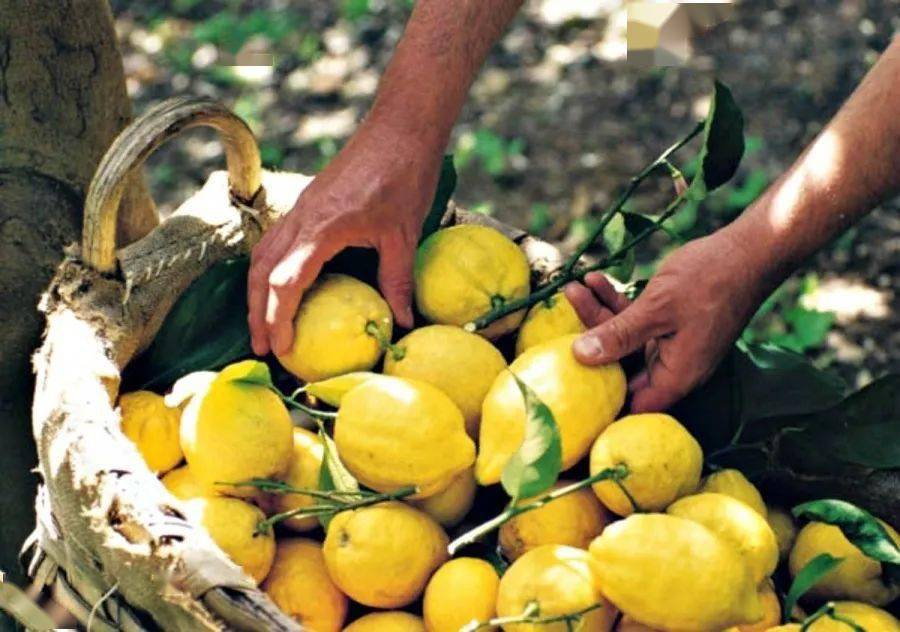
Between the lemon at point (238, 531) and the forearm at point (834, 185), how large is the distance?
666 mm

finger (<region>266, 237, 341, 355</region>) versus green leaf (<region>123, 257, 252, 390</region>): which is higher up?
finger (<region>266, 237, 341, 355</region>)

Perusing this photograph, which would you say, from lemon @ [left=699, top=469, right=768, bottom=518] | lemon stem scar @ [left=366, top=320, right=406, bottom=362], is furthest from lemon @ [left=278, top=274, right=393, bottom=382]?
lemon @ [left=699, top=469, right=768, bottom=518]

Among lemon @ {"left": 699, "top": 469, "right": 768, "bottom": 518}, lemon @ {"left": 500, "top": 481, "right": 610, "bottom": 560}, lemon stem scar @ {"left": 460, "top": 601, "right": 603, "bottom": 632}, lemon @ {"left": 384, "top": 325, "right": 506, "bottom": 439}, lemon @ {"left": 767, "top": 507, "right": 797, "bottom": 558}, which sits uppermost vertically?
lemon @ {"left": 384, "top": 325, "right": 506, "bottom": 439}

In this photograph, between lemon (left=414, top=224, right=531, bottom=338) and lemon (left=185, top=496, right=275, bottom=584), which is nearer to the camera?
lemon (left=185, top=496, right=275, bottom=584)

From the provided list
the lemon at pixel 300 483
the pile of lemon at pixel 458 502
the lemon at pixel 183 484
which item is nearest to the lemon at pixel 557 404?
the pile of lemon at pixel 458 502

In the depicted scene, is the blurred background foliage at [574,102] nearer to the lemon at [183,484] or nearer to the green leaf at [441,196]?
the green leaf at [441,196]

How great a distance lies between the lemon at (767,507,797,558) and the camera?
1499mm

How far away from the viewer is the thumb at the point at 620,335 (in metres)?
1.44

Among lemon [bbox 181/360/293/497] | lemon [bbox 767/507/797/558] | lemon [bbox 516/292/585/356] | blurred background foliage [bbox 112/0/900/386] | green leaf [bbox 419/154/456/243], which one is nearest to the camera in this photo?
lemon [bbox 181/360/293/497]

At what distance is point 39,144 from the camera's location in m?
1.63

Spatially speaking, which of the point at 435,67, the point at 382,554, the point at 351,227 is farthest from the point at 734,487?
the point at 435,67

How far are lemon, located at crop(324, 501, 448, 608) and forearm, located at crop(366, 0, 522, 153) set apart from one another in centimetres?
53

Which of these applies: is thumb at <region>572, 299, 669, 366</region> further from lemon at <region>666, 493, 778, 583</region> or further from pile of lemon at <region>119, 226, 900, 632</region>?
lemon at <region>666, 493, 778, 583</region>

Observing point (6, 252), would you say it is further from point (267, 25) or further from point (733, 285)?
point (267, 25)
